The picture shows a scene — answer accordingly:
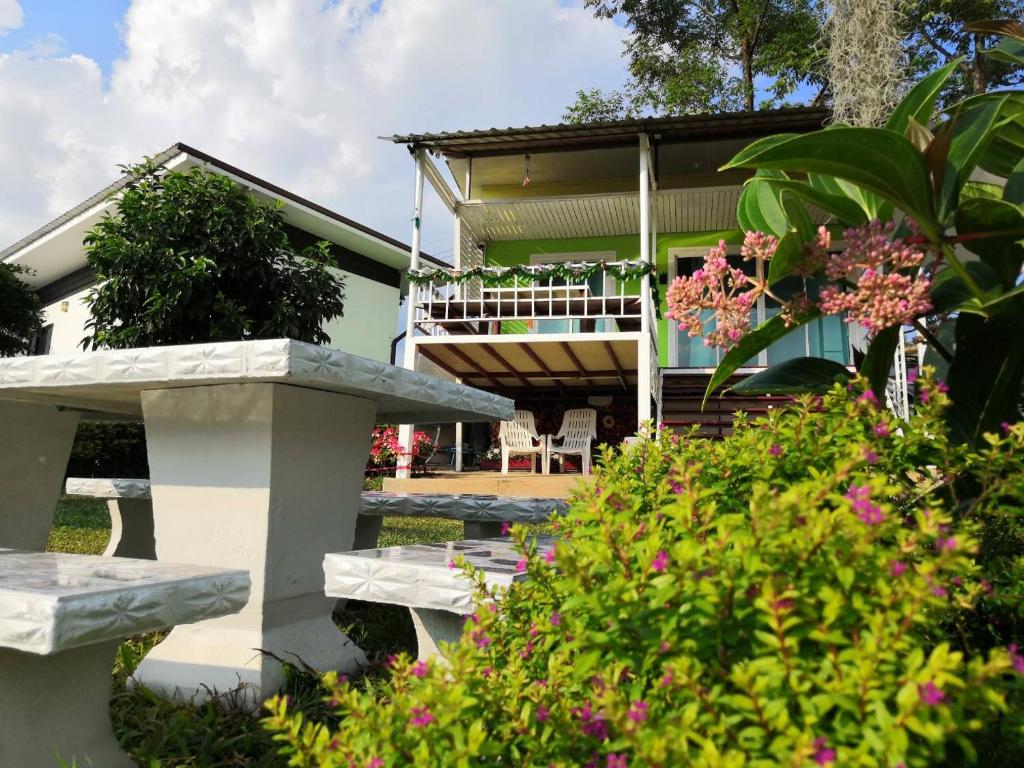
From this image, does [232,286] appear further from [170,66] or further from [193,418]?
[170,66]

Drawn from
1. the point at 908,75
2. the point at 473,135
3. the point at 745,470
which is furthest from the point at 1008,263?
the point at 908,75

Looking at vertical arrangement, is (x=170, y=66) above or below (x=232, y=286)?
above

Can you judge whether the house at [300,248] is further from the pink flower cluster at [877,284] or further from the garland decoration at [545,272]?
the pink flower cluster at [877,284]

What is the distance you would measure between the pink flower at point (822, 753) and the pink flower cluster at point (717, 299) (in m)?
0.91

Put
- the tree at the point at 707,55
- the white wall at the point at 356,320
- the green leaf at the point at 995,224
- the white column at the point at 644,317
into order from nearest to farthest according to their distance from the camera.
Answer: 1. the green leaf at the point at 995,224
2. the white column at the point at 644,317
3. the white wall at the point at 356,320
4. the tree at the point at 707,55

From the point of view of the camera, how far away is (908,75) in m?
10.6

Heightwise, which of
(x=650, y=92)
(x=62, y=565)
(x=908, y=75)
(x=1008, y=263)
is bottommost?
(x=62, y=565)

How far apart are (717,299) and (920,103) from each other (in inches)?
23.8

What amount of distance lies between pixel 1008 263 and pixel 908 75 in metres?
11.1

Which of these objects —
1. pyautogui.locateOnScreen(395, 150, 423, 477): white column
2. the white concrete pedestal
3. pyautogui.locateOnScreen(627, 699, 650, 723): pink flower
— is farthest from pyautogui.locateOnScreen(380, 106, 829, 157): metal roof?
pyautogui.locateOnScreen(627, 699, 650, 723): pink flower

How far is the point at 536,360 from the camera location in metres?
11.7

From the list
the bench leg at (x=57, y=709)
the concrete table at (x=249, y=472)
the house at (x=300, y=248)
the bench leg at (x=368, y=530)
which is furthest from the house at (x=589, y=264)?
the bench leg at (x=57, y=709)

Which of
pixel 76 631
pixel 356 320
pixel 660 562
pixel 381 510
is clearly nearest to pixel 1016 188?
pixel 660 562

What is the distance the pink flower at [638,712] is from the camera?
2.58 ft
